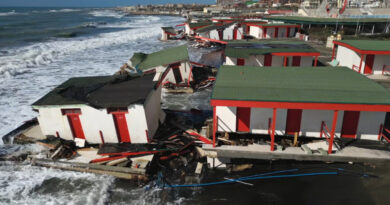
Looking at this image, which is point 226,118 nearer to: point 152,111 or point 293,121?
point 293,121

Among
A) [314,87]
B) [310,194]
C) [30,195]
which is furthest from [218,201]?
[30,195]

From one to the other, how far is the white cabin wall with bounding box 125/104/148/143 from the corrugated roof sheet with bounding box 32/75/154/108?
18.3 inches

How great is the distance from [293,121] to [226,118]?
3.30 m

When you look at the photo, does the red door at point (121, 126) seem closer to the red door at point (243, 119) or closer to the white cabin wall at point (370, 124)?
the red door at point (243, 119)

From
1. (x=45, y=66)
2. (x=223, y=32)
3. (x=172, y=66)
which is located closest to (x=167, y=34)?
(x=223, y=32)

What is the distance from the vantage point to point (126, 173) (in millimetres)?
12281

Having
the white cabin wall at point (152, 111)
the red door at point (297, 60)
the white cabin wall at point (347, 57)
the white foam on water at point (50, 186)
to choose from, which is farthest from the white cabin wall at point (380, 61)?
the white foam on water at point (50, 186)

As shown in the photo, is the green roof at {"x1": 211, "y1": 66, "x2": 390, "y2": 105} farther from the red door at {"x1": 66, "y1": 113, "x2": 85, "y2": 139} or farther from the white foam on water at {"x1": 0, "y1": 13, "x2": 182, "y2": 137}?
the white foam on water at {"x1": 0, "y1": 13, "x2": 182, "y2": 137}

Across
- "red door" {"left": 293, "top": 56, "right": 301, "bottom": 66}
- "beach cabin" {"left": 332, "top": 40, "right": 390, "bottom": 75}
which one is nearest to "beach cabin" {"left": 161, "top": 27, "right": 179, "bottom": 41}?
"red door" {"left": 293, "top": 56, "right": 301, "bottom": 66}

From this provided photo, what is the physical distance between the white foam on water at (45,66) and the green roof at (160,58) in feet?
24.7

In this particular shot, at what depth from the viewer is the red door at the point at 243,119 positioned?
1250cm

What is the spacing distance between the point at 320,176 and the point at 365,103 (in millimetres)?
3896

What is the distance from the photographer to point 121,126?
13289 millimetres

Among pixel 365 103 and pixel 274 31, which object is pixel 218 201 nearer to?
pixel 365 103
